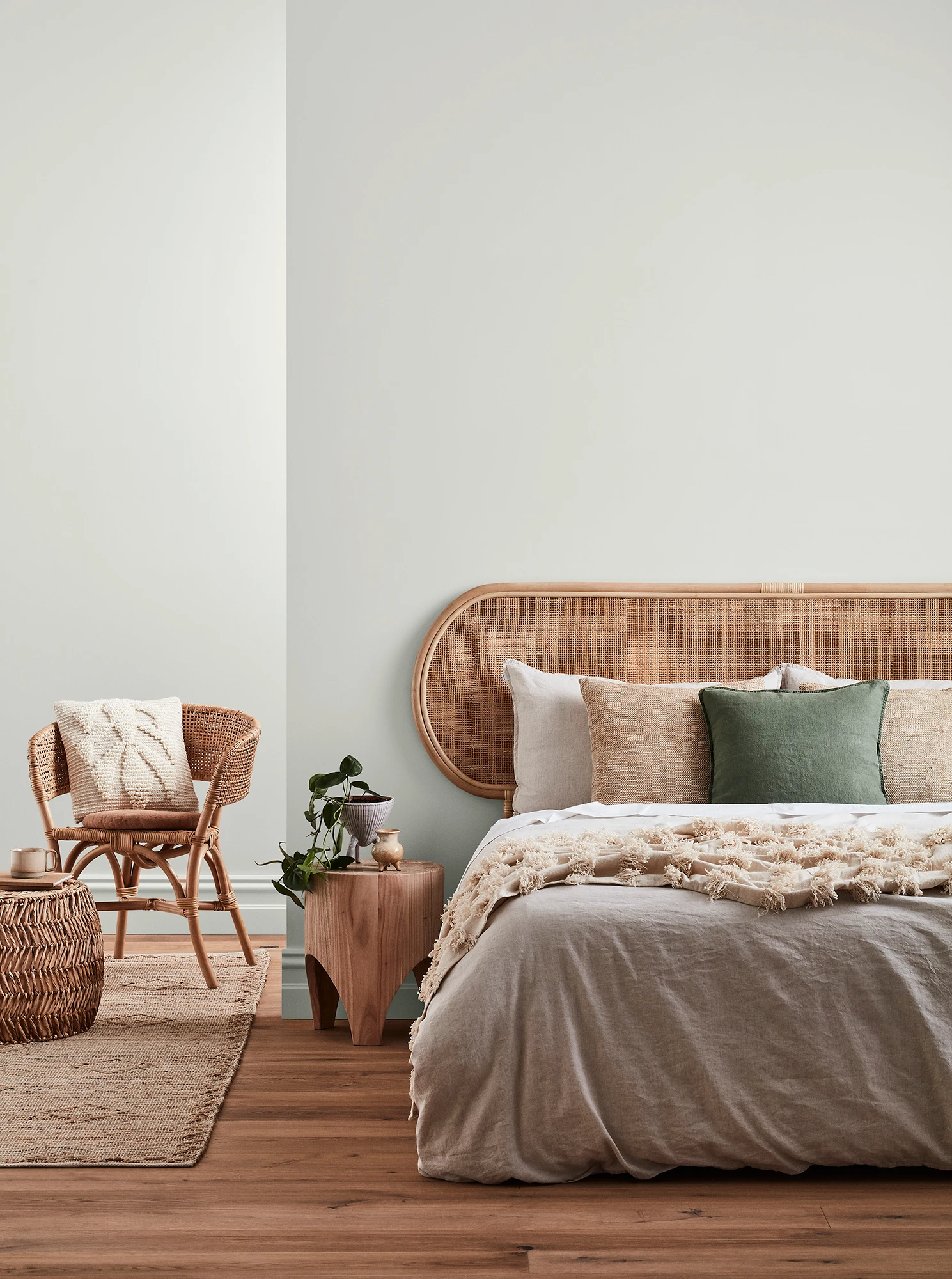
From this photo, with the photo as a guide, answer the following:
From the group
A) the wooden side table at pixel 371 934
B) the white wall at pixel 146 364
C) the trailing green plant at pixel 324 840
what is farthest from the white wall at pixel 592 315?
the white wall at pixel 146 364

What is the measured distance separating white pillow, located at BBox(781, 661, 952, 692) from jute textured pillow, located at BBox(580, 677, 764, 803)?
0.92 ft

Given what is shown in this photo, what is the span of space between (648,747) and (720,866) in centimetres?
93

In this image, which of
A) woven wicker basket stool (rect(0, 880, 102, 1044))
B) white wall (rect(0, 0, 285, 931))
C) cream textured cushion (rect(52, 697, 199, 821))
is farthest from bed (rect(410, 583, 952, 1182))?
white wall (rect(0, 0, 285, 931))

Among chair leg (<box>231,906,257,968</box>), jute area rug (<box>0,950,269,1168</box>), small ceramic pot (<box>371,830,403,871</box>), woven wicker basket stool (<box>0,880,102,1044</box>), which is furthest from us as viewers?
chair leg (<box>231,906,257,968</box>)

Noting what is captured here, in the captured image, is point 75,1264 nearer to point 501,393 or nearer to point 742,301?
point 501,393

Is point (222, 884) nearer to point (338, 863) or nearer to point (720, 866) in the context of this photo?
point (338, 863)

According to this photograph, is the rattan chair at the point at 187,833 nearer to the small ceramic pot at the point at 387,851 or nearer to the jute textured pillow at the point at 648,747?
the small ceramic pot at the point at 387,851

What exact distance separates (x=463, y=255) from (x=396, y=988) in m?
2.20

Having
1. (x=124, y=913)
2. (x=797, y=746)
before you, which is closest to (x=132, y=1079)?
(x=124, y=913)

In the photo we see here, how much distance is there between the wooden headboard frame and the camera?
333 cm

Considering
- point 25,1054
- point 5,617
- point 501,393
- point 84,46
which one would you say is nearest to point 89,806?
point 25,1054

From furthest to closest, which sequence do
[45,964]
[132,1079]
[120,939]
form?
[120,939] < [45,964] < [132,1079]

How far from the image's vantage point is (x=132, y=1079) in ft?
8.10

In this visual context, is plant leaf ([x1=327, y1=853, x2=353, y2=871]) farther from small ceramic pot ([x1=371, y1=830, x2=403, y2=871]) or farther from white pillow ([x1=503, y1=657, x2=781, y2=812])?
white pillow ([x1=503, y1=657, x2=781, y2=812])
